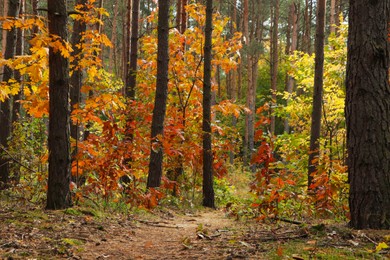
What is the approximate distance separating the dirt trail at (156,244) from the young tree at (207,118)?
12.2 ft

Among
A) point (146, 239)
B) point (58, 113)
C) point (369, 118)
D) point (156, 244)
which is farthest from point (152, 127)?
point (369, 118)

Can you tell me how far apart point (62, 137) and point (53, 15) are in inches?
69.1

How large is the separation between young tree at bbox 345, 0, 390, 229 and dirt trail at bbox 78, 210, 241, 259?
61.1 inches

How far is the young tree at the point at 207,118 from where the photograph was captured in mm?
10156

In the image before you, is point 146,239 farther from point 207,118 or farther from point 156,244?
point 207,118

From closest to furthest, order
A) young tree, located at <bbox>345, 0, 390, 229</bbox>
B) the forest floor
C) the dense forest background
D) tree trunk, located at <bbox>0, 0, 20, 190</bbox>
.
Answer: the forest floor
young tree, located at <bbox>345, 0, 390, 229</bbox>
the dense forest background
tree trunk, located at <bbox>0, 0, 20, 190</bbox>

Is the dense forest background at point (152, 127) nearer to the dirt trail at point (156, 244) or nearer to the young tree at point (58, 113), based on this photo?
the young tree at point (58, 113)

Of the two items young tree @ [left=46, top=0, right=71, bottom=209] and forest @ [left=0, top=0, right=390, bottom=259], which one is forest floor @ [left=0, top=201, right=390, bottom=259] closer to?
forest @ [left=0, top=0, right=390, bottom=259]

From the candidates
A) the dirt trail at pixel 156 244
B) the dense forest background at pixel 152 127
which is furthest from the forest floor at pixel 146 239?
the dense forest background at pixel 152 127

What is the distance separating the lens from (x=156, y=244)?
16.8 ft

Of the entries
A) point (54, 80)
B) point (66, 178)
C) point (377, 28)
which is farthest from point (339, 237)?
point (54, 80)

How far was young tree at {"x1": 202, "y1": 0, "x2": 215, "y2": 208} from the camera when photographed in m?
10.2

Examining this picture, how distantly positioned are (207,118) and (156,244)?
550cm

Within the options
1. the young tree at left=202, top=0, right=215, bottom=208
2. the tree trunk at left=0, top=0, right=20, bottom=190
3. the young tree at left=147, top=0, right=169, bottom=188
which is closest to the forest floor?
the young tree at left=147, top=0, right=169, bottom=188
